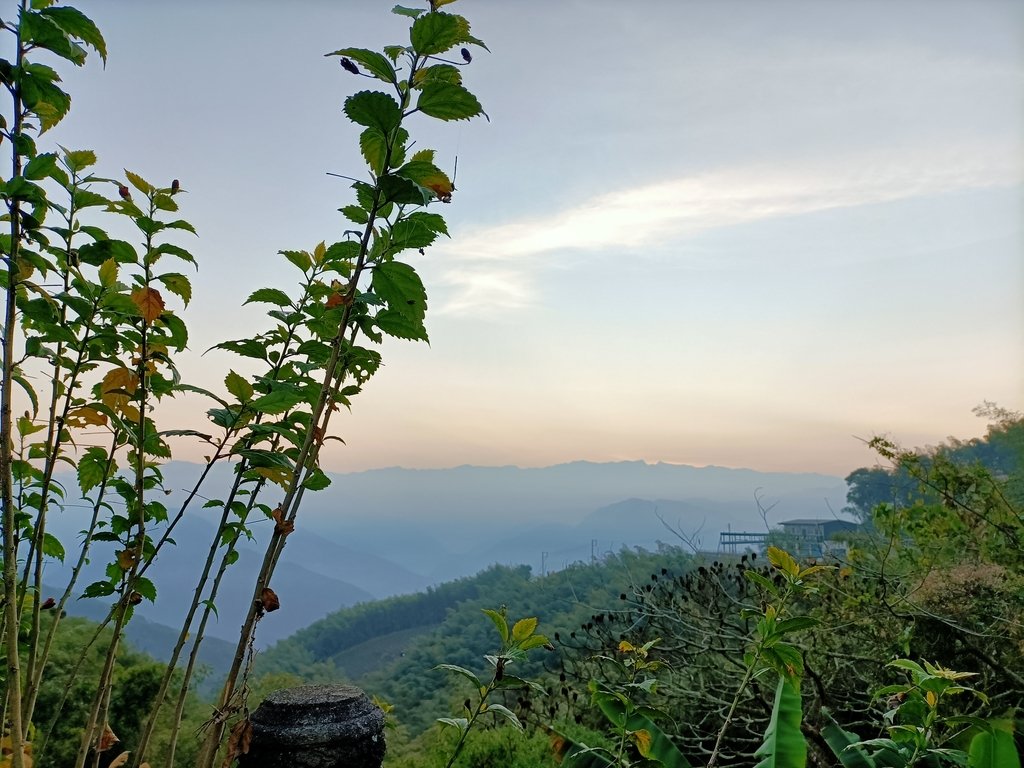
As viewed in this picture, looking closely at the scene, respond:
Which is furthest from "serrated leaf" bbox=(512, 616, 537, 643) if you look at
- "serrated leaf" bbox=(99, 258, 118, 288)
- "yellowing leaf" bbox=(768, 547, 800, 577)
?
"serrated leaf" bbox=(99, 258, 118, 288)

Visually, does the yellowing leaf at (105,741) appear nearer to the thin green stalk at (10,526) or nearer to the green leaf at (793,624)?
the thin green stalk at (10,526)

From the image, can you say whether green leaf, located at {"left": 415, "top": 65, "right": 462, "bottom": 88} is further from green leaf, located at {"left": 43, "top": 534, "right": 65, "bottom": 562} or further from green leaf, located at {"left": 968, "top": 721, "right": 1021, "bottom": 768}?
green leaf, located at {"left": 968, "top": 721, "right": 1021, "bottom": 768}

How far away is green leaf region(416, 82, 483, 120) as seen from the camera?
3.58ft

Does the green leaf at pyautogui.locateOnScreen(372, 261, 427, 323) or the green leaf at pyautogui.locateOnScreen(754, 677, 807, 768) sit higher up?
the green leaf at pyautogui.locateOnScreen(372, 261, 427, 323)

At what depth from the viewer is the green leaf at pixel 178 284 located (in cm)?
166

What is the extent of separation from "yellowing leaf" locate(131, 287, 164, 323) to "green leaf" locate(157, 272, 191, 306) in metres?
0.22

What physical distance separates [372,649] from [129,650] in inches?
1243

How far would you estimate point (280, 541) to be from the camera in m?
1.19

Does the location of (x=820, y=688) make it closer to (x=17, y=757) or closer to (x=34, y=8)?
(x=17, y=757)

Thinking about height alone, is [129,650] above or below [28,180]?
below

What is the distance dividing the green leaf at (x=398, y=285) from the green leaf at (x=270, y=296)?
60cm

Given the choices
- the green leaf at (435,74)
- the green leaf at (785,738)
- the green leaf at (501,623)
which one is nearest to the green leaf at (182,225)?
the green leaf at (435,74)

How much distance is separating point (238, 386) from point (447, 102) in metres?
0.81

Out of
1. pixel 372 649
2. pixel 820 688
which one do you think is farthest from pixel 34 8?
pixel 372 649
